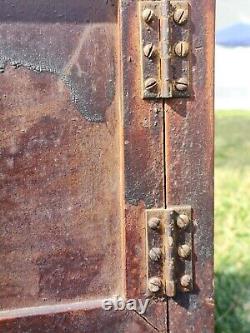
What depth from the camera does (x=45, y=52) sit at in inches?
49.4

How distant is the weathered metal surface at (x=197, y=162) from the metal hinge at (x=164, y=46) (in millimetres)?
28

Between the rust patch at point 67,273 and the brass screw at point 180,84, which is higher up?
the brass screw at point 180,84

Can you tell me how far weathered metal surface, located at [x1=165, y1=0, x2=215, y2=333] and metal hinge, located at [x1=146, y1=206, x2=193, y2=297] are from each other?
0.02 metres

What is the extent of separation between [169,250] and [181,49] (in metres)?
0.42

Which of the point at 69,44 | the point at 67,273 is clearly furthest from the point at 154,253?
the point at 69,44

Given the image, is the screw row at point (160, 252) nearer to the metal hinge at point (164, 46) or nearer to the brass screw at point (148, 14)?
the metal hinge at point (164, 46)

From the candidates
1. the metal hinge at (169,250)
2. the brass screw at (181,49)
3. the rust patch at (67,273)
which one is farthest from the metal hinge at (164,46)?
the rust patch at (67,273)

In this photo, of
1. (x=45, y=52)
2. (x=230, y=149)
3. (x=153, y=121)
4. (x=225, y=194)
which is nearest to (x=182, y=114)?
(x=153, y=121)

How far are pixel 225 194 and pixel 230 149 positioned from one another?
3.89 feet

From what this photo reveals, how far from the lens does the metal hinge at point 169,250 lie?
1.30 metres

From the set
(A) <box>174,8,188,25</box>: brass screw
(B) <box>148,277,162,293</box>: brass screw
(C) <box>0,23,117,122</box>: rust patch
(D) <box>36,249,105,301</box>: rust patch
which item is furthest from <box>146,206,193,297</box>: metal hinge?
(A) <box>174,8,188,25</box>: brass screw

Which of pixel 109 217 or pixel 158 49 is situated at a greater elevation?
pixel 158 49

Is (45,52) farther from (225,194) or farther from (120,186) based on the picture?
(225,194)

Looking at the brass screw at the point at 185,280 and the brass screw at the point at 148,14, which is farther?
the brass screw at the point at 185,280
